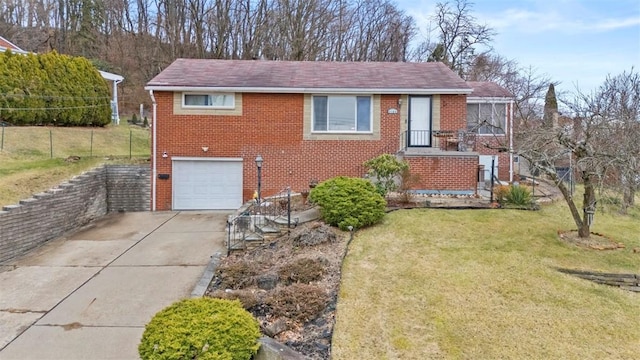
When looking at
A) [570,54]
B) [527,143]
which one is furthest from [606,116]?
[570,54]

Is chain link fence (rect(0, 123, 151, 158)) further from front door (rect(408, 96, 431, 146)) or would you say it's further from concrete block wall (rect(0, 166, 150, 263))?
front door (rect(408, 96, 431, 146))

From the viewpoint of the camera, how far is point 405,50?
3512cm

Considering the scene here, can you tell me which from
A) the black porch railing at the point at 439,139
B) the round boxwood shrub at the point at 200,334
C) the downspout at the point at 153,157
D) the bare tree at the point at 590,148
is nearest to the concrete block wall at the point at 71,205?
the downspout at the point at 153,157

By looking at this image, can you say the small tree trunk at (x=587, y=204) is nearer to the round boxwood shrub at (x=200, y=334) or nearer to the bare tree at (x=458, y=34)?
the round boxwood shrub at (x=200, y=334)

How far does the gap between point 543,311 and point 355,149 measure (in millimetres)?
9080

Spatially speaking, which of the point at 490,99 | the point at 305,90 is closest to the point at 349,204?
the point at 305,90

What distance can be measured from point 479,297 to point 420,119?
9.06 meters

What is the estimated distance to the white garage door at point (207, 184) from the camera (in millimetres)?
14195

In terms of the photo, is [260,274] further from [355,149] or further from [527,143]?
[355,149]

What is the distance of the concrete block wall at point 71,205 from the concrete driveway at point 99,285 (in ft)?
1.25

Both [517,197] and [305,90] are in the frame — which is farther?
[305,90]

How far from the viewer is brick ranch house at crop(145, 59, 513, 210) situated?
548 inches

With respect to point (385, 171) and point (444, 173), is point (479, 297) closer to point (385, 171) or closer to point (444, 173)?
point (385, 171)

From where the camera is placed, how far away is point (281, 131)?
553 inches
